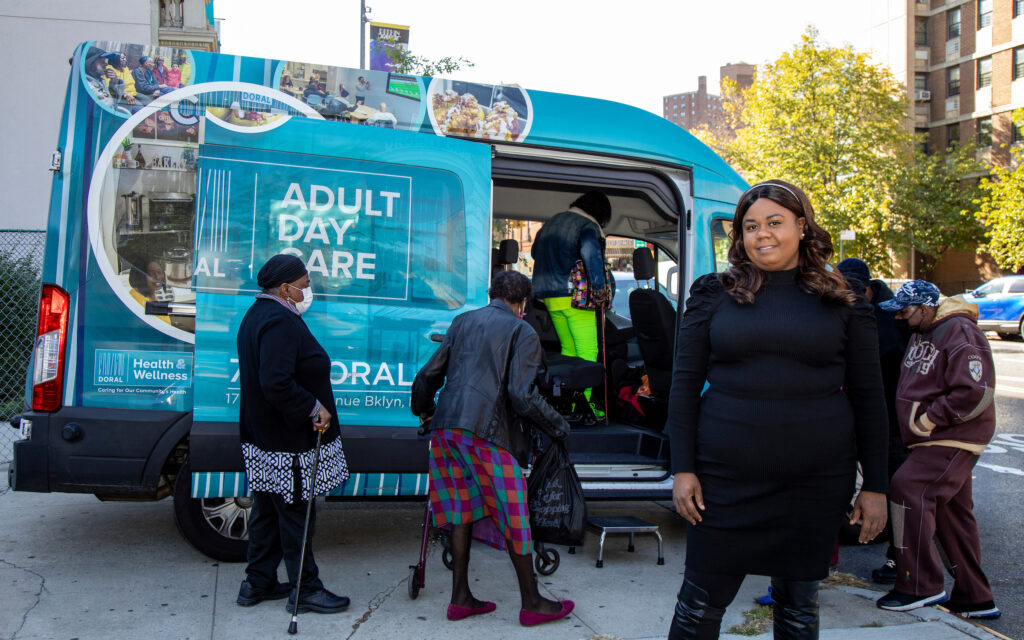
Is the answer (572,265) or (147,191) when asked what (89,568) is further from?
(572,265)

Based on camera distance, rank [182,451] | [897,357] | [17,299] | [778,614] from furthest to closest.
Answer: [17,299] < [897,357] < [182,451] < [778,614]

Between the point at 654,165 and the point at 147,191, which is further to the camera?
the point at 654,165

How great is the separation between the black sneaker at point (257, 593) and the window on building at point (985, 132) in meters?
42.8

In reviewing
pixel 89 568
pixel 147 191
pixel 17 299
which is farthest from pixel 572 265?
pixel 17 299

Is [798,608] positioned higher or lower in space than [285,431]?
lower

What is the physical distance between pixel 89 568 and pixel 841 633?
3924mm

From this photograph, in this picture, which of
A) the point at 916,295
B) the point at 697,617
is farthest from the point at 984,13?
the point at 697,617

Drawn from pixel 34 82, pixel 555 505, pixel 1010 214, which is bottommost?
pixel 555 505

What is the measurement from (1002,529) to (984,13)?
41658 mm

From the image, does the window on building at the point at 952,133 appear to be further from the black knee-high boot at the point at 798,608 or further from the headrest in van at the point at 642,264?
the black knee-high boot at the point at 798,608

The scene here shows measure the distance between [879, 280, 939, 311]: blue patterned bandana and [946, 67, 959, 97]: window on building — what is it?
43282 millimetres

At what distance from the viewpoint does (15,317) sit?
8.00m

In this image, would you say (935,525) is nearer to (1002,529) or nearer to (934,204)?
(1002,529)

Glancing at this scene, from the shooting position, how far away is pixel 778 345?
2506mm
